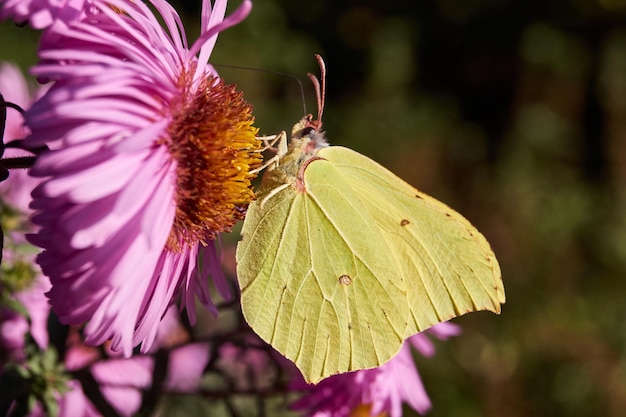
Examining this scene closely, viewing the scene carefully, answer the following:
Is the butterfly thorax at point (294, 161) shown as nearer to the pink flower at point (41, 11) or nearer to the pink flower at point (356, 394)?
the pink flower at point (356, 394)

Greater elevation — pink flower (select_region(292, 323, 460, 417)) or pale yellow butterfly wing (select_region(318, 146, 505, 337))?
pale yellow butterfly wing (select_region(318, 146, 505, 337))

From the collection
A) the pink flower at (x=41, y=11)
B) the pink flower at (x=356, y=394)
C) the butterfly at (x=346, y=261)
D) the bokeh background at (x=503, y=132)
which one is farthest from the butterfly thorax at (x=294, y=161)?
the bokeh background at (x=503, y=132)

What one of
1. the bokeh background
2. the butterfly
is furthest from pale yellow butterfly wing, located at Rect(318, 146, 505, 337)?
the bokeh background

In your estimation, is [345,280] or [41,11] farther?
[345,280]

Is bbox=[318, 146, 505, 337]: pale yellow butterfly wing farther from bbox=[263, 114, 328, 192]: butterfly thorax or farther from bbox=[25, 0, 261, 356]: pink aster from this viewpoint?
bbox=[25, 0, 261, 356]: pink aster

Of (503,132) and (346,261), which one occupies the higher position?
(346,261)

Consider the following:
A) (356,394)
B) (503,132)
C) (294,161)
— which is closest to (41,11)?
(294,161)

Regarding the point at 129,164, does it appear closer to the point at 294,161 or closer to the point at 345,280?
the point at 294,161
